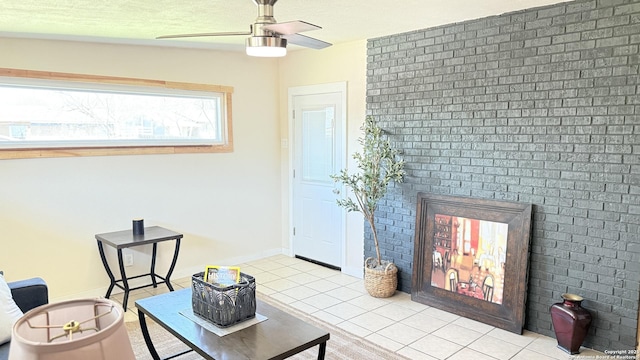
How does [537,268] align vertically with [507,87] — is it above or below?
below

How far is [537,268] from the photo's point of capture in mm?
3258

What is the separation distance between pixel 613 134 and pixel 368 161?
1.89 meters

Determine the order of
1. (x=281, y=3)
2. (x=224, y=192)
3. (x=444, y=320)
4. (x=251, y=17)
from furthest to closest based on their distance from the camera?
(x=224, y=192), (x=444, y=320), (x=251, y=17), (x=281, y=3)

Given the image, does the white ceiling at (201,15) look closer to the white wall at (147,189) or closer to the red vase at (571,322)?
the white wall at (147,189)

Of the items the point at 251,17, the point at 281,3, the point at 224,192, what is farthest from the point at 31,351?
the point at 224,192

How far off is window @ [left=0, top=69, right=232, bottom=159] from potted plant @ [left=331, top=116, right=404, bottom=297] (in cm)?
163

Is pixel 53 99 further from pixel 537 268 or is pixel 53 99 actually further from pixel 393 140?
pixel 537 268

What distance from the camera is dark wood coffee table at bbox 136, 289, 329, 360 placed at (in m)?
2.04

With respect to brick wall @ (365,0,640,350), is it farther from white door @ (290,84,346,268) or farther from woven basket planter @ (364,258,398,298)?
white door @ (290,84,346,268)

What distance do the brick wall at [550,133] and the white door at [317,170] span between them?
3.12 feet

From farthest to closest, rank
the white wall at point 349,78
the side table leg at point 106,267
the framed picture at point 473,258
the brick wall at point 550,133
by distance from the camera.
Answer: the white wall at point 349,78
the side table leg at point 106,267
the framed picture at point 473,258
the brick wall at point 550,133

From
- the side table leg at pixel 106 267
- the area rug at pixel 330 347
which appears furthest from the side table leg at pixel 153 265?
the area rug at pixel 330 347

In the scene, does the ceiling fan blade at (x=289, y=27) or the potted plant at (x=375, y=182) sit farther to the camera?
the potted plant at (x=375, y=182)

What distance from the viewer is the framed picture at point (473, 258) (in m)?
3.29
